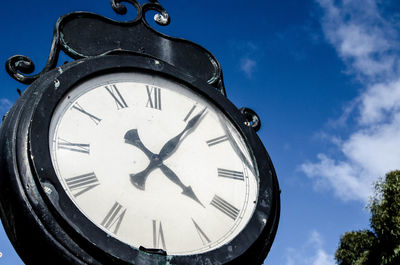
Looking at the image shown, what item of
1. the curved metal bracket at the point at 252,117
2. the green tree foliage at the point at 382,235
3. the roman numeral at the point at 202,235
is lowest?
the roman numeral at the point at 202,235

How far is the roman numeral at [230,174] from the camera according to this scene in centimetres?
227

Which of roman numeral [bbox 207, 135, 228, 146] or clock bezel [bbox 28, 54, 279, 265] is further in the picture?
roman numeral [bbox 207, 135, 228, 146]

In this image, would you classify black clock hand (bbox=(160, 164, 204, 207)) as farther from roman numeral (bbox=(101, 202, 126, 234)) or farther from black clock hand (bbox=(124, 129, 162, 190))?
roman numeral (bbox=(101, 202, 126, 234))

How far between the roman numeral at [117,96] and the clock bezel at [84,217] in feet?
0.24

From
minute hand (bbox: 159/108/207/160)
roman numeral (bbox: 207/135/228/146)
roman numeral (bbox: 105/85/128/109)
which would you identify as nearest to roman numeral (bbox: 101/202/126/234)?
minute hand (bbox: 159/108/207/160)

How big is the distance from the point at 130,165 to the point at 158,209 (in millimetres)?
212

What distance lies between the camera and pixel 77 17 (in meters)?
2.64

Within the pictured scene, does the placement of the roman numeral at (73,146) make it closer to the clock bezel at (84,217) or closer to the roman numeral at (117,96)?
the clock bezel at (84,217)

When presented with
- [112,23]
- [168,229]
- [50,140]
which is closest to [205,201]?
[168,229]

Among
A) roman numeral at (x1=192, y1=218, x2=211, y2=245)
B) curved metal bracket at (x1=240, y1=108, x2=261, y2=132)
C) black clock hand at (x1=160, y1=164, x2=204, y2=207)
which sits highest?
curved metal bracket at (x1=240, y1=108, x2=261, y2=132)

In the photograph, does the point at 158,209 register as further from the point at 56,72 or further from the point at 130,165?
the point at 56,72

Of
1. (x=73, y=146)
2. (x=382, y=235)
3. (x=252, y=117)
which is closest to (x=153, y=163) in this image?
(x=73, y=146)

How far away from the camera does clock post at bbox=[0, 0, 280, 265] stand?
67.5 inches

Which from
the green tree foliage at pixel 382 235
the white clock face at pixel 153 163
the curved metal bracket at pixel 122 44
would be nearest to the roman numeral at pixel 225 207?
the white clock face at pixel 153 163
